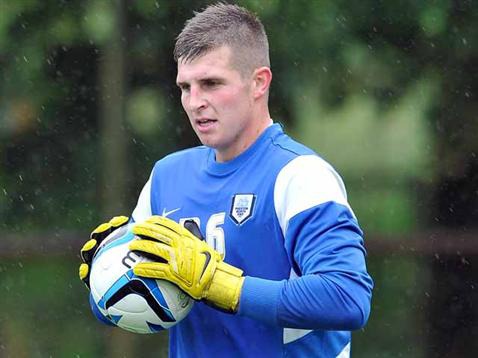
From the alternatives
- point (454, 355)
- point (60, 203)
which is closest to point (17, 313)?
point (60, 203)

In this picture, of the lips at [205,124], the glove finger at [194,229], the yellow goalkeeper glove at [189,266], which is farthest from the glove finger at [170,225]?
the lips at [205,124]

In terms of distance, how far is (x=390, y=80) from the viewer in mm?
5500

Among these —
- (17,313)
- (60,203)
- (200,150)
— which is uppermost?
(200,150)

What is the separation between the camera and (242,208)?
294 centimetres

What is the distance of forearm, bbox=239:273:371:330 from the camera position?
269 cm

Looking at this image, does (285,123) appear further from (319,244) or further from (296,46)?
(319,244)

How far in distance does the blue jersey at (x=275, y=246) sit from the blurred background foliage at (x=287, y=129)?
2347 millimetres

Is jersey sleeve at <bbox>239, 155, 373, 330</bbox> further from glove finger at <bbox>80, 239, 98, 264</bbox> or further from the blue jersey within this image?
glove finger at <bbox>80, 239, 98, 264</bbox>

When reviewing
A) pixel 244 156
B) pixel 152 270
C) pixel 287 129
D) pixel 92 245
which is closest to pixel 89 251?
pixel 92 245

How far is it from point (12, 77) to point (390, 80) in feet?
6.14

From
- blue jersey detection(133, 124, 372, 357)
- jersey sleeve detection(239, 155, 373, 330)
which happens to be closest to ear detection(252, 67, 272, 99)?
blue jersey detection(133, 124, 372, 357)

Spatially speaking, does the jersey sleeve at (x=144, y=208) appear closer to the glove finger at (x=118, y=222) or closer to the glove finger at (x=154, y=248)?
the glove finger at (x=118, y=222)

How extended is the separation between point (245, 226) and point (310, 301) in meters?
0.32

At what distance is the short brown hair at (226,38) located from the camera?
9.89 ft
